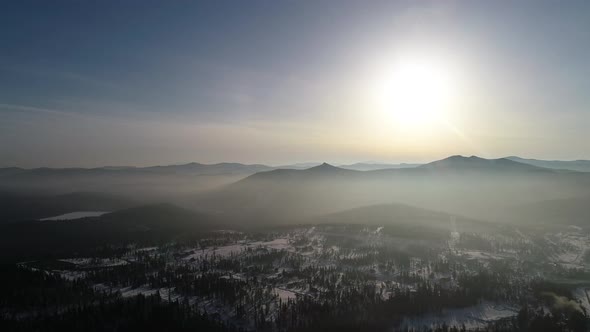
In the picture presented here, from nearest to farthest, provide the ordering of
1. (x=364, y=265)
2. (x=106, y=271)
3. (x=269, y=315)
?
(x=269, y=315)
(x=106, y=271)
(x=364, y=265)

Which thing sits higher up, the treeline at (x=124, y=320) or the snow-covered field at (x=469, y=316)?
the treeline at (x=124, y=320)

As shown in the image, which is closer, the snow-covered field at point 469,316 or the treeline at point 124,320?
the treeline at point 124,320

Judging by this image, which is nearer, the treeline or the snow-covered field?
the treeline

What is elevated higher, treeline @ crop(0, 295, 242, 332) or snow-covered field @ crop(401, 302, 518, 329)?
treeline @ crop(0, 295, 242, 332)

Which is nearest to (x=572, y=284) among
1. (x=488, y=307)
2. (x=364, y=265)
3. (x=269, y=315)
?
(x=488, y=307)

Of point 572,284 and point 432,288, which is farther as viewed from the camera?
point 572,284

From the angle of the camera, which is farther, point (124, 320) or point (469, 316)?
point (469, 316)

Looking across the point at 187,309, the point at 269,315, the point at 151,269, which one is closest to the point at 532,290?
the point at 269,315

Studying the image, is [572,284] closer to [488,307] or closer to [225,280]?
[488,307]

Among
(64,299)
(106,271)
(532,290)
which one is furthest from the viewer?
(106,271)

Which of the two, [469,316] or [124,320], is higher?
[124,320]
